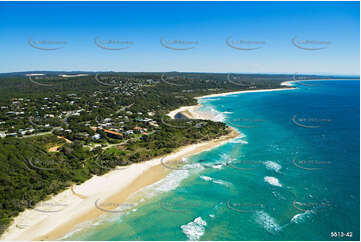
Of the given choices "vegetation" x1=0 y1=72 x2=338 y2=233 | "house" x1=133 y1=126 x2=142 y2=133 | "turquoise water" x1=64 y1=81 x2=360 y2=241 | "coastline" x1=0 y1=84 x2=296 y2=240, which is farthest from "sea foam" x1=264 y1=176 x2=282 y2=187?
"house" x1=133 y1=126 x2=142 y2=133

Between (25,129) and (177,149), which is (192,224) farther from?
(25,129)

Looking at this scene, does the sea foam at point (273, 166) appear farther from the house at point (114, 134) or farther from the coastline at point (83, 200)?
the house at point (114, 134)

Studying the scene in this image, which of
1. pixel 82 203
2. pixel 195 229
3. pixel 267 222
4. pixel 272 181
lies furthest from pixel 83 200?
pixel 272 181

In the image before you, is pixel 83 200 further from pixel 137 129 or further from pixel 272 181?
pixel 137 129

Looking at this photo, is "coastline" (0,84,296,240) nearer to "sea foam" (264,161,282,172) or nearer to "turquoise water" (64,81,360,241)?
"turquoise water" (64,81,360,241)

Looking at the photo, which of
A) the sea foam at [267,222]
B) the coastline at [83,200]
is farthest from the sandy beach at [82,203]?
the sea foam at [267,222]

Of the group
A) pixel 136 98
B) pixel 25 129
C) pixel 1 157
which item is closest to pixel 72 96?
pixel 136 98
